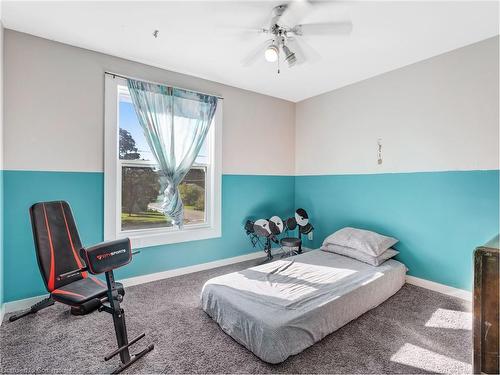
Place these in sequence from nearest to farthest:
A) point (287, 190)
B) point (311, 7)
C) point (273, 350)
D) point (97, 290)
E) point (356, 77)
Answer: point (273, 350), point (97, 290), point (311, 7), point (356, 77), point (287, 190)

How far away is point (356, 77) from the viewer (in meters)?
3.27

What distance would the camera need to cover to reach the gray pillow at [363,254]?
273 centimetres

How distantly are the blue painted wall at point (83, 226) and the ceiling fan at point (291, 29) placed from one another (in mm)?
1810

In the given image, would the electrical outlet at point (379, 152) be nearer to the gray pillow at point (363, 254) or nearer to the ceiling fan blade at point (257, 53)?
the gray pillow at point (363, 254)

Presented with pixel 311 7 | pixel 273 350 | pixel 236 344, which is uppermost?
pixel 311 7

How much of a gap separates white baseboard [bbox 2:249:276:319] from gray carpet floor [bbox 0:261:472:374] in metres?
0.24

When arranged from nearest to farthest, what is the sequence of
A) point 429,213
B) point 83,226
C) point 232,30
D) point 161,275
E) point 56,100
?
point 232,30, point 56,100, point 83,226, point 429,213, point 161,275

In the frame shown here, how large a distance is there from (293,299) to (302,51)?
2.39 m

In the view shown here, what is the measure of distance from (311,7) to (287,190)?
9.05 ft

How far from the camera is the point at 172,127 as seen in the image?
9.99ft

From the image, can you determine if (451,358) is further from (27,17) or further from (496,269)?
(27,17)

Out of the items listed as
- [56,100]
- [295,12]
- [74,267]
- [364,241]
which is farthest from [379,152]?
[56,100]

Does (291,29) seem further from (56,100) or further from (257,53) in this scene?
(56,100)

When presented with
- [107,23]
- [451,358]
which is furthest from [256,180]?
[451,358]
